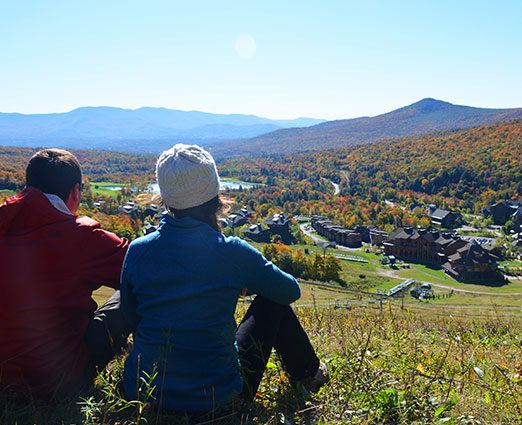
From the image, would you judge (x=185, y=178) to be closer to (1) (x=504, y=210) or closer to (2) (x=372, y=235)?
(2) (x=372, y=235)

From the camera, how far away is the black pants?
6.76 feet

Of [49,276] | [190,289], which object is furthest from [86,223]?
[190,289]

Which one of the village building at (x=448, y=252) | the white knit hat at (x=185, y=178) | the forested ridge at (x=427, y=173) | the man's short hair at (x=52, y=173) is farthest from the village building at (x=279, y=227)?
the white knit hat at (x=185, y=178)

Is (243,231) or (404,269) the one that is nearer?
(404,269)

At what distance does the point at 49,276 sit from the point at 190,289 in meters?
0.81

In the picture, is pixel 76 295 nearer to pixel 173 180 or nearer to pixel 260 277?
pixel 173 180

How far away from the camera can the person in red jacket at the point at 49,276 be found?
1885 mm

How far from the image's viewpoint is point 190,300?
174 cm

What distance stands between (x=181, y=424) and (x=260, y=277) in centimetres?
80

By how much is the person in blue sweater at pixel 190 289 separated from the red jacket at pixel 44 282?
0.32 m

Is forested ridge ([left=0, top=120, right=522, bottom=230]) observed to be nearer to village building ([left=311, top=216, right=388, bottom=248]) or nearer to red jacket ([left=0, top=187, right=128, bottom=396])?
village building ([left=311, top=216, right=388, bottom=248])

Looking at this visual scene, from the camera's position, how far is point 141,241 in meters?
1.82

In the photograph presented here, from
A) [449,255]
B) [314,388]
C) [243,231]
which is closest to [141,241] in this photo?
[314,388]

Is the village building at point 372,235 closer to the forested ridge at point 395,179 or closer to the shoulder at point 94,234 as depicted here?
the forested ridge at point 395,179
